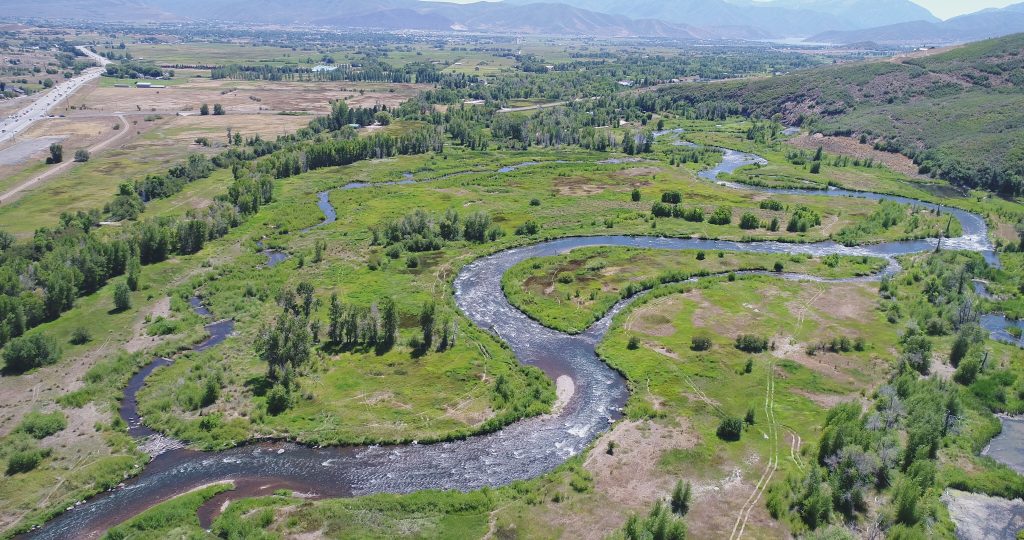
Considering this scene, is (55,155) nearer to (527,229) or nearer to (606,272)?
(527,229)

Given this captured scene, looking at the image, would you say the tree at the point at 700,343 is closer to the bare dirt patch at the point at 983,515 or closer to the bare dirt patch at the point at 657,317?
the bare dirt patch at the point at 657,317

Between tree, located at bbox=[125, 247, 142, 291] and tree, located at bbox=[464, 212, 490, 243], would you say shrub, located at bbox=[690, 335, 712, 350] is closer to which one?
tree, located at bbox=[464, 212, 490, 243]

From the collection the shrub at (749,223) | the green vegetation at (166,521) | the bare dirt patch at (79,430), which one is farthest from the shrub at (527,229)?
the green vegetation at (166,521)

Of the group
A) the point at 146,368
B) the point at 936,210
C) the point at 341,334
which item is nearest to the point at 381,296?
the point at 341,334

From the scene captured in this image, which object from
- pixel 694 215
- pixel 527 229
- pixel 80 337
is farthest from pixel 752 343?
pixel 80 337

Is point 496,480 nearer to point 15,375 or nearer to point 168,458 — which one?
point 168,458

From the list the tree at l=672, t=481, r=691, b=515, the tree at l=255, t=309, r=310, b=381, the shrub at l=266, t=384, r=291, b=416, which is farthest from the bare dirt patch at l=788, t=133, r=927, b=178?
the shrub at l=266, t=384, r=291, b=416
